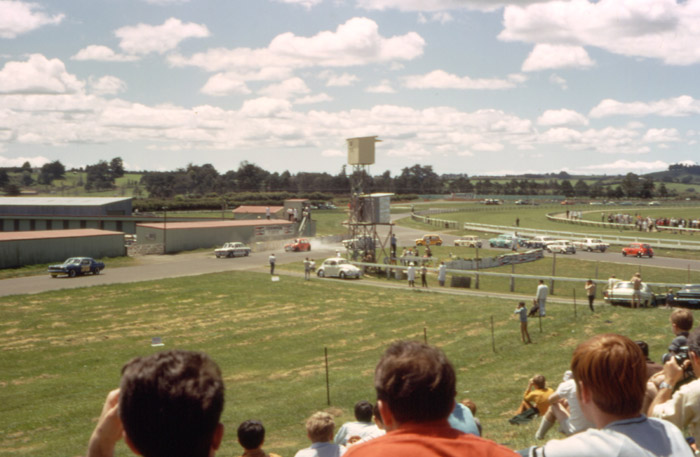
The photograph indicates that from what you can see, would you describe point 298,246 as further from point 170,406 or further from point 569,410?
point 170,406

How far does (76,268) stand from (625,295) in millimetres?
35755

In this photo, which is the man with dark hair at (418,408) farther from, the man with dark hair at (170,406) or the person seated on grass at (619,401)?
the person seated on grass at (619,401)

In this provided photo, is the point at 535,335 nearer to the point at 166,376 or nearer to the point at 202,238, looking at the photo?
the point at 166,376

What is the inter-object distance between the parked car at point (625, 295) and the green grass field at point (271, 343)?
245 centimetres

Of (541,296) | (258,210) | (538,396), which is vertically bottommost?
(541,296)

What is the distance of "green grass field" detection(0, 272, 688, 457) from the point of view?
14984 millimetres

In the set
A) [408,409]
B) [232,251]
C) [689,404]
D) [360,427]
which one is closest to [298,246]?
[232,251]

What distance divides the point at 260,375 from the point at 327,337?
5515mm

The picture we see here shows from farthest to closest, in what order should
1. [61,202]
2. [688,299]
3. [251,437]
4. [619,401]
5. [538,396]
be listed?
[61,202], [688,299], [538,396], [251,437], [619,401]

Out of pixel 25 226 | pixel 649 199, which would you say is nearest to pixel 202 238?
pixel 25 226

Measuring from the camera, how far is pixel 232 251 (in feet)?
188

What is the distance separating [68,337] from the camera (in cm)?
2548

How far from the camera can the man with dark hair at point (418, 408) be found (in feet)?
8.36

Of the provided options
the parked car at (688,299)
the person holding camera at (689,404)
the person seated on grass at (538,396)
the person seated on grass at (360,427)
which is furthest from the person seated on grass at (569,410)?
the parked car at (688,299)
